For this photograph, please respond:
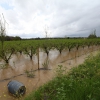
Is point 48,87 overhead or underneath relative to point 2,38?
underneath

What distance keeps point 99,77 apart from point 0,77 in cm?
414

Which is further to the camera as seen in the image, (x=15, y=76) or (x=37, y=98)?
(x=15, y=76)

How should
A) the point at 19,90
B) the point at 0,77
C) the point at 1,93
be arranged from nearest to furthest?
1. the point at 19,90
2. the point at 1,93
3. the point at 0,77

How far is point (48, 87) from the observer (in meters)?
4.00

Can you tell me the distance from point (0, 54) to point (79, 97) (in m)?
6.52

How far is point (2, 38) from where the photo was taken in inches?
349

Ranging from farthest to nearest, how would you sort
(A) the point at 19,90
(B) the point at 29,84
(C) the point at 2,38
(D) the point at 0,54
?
(C) the point at 2,38
(D) the point at 0,54
(B) the point at 29,84
(A) the point at 19,90

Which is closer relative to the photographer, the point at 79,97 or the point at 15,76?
the point at 79,97

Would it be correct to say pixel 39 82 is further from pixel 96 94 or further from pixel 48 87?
pixel 96 94

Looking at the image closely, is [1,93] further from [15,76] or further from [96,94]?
[96,94]

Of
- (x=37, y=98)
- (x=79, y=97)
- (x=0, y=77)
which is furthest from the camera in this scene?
(x=0, y=77)

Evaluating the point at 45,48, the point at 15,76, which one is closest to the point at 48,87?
the point at 15,76

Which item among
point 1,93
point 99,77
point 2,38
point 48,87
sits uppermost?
point 2,38

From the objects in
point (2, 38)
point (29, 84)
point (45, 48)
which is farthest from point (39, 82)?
point (45, 48)
